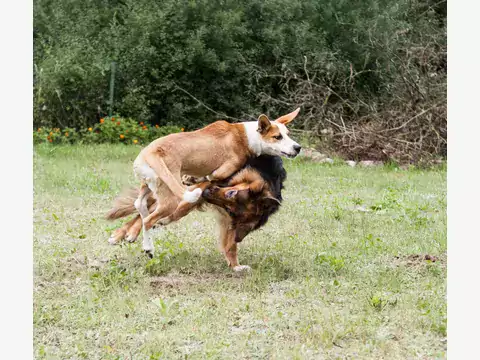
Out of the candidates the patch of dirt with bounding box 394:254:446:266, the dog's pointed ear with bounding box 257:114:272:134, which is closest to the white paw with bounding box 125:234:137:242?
the dog's pointed ear with bounding box 257:114:272:134

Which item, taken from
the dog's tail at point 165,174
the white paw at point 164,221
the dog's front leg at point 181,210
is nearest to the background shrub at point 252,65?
the dog's front leg at point 181,210

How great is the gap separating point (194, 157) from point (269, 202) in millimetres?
746

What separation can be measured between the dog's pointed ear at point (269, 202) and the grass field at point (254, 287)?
511 millimetres

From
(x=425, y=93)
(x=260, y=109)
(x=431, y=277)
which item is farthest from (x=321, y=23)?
(x=431, y=277)

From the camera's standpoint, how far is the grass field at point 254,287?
14.4 ft

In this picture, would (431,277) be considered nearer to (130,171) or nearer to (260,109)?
(130,171)

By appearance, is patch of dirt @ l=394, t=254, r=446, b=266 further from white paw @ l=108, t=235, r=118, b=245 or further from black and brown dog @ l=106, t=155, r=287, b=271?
white paw @ l=108, t=235, r=118, b=245

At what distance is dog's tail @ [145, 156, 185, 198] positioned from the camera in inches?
210

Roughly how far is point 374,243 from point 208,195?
202 cm

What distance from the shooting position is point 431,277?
5832 mm

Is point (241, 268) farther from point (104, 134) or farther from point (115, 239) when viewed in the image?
point (104, 134)

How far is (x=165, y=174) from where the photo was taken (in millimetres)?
5406

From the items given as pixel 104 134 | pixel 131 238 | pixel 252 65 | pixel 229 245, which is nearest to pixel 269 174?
pixel 229 245

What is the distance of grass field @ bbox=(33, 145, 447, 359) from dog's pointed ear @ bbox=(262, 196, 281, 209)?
51 centimetres
